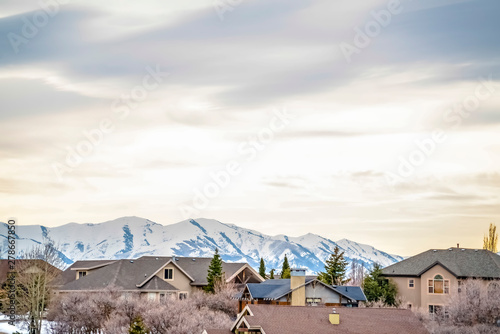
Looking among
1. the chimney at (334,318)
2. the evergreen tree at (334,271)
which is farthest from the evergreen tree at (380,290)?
the chimney at (334,318)

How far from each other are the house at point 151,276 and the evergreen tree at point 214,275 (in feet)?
5.75

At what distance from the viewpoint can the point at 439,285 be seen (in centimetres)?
8444

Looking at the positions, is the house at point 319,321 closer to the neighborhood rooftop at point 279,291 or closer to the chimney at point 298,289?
the chimney at point 298,289

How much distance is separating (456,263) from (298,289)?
741 inches

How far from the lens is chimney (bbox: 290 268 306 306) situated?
82438mm

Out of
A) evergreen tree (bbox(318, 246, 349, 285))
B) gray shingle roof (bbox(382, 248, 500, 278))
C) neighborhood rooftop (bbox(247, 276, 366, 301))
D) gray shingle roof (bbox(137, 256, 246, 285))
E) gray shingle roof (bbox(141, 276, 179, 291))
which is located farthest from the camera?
evergreen tree (bbox(318, 246, 349, 285))

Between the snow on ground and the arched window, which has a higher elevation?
the arched window

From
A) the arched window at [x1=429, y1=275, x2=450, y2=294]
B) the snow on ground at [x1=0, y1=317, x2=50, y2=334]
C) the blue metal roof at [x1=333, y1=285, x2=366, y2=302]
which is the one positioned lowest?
the snow on ground at [x1=0, y1=317, x2=50, y2=334]

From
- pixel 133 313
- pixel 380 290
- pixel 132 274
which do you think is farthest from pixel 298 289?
pixel 132 274

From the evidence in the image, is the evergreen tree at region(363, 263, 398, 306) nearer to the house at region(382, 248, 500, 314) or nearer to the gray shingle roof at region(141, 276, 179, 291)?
the house at region(382, 248, 500, 314)

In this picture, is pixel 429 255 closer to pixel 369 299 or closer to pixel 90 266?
pixel 369 299

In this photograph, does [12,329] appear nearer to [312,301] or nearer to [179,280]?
[179,280]

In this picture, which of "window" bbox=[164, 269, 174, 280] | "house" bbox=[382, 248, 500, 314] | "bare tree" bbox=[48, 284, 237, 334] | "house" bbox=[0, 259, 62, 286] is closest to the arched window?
"house" bbox=[382, 248, 500, 314]

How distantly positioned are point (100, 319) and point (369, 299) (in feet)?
110
